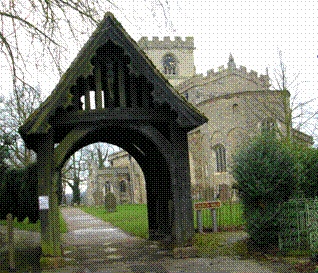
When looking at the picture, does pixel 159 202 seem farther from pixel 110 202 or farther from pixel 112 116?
pixel 110 202

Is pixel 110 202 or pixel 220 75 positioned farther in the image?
pixel 220 75

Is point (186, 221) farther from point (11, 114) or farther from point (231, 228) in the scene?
point (11, 114)

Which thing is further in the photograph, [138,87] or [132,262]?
[138,87]

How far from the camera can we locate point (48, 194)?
8422 millimetres

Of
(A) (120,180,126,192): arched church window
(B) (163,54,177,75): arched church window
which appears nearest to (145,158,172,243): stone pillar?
(A) (120,180,126,192): arched church window

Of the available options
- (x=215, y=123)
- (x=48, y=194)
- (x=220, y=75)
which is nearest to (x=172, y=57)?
(x=220, y=75)

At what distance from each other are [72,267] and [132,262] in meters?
1.24

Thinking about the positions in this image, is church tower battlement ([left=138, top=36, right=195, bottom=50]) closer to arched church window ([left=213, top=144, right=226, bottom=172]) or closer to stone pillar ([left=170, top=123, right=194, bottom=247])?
arched church window ([left=213, top=144, right=226, bottom=172])

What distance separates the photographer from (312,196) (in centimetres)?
938

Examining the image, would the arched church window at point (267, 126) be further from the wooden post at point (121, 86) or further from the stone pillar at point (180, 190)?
the wooden post at point (121, 86)

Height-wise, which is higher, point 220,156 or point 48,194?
point 220,156

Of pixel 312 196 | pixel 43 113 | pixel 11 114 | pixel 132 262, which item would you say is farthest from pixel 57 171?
pixel 11 114

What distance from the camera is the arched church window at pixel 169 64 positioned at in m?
65.5

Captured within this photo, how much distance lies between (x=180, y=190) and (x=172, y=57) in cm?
5857
